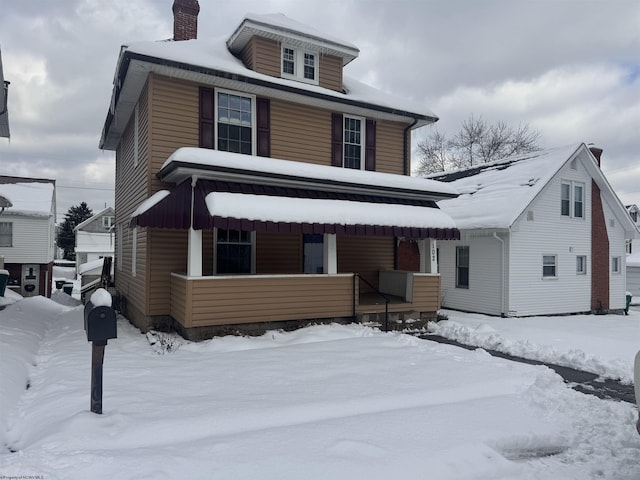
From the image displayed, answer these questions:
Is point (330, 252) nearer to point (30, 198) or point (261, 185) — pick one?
point (261, 185)

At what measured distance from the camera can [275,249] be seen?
1202cm

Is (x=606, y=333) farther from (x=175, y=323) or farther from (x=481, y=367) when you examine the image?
(x=175, y=323)

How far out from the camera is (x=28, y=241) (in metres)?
26.2

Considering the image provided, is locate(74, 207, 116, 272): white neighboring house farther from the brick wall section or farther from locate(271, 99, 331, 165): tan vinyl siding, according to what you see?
the brick wall section

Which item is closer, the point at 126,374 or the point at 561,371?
the point at 126,374

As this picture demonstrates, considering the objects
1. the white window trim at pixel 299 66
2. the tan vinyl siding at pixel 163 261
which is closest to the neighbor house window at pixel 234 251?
the tan vinyl siding at pixel 163 261

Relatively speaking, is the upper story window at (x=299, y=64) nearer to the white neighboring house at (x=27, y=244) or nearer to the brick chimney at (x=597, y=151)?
the brick chimney at (x=597, y=151)

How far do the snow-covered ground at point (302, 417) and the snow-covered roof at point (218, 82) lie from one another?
20.7 feet

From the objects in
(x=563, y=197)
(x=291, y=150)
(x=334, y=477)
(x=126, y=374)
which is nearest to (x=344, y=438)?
(x=334, y=477)

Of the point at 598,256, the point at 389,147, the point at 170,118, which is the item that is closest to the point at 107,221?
the point at 170,118

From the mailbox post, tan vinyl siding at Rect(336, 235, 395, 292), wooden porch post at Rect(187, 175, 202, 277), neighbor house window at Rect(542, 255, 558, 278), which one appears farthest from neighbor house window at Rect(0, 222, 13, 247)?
neighbor house window at Rect(542, 255, 558, 278)

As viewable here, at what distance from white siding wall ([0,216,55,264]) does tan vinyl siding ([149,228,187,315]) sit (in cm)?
2032

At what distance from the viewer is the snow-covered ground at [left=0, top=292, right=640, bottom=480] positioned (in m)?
3.83

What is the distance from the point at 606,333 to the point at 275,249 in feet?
31.1
